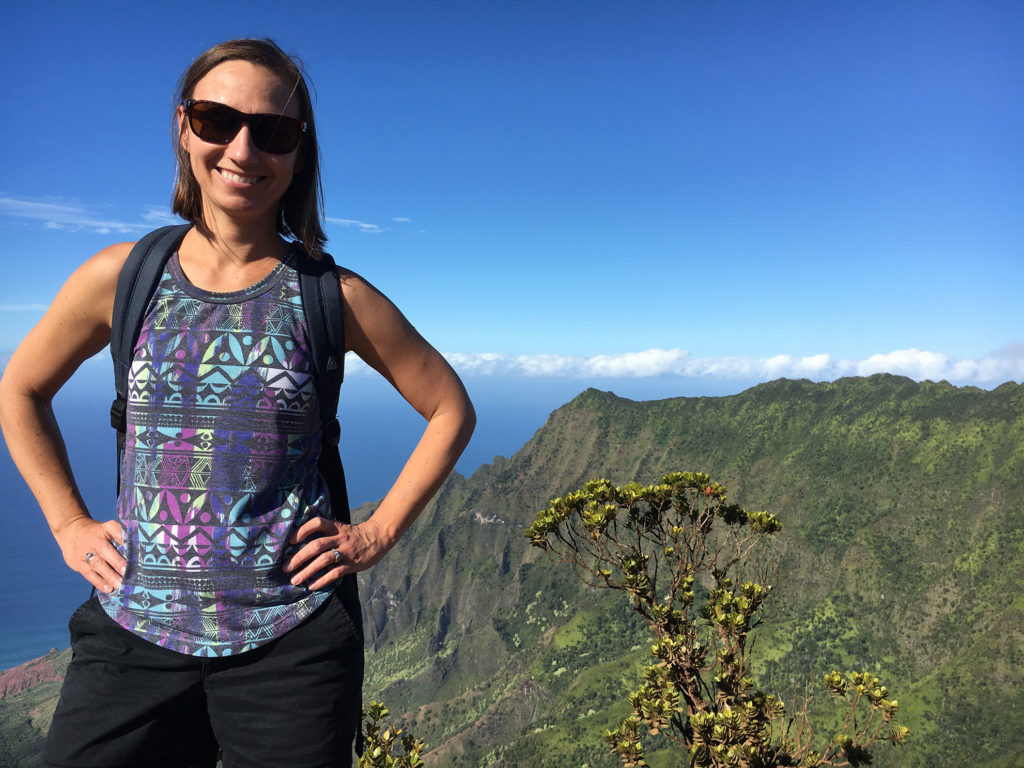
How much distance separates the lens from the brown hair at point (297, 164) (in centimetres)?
218

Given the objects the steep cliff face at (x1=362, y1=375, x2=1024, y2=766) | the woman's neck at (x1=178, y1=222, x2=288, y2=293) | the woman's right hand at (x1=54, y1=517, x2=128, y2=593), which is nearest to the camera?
the woman's right hand at (x1=54, y1=517, x2=128, y2=593)

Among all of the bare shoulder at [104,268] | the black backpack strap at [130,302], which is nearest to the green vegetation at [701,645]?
the black backpack strap at [130,302]

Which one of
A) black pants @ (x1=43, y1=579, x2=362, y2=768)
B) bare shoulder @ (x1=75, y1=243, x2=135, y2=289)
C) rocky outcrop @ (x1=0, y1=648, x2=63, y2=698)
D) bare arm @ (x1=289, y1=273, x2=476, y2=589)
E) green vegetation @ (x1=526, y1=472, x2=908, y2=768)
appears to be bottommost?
rocky outcrop @ (x1=0, y1=648, x2=63, y2=698)

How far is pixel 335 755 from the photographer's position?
194cm

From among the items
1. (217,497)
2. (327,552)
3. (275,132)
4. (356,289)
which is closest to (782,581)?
(327,552)

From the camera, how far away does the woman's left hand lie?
6.50 feet

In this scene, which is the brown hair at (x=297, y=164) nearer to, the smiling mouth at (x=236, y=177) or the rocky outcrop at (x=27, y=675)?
the smiling mouth at (x=236, y=177)

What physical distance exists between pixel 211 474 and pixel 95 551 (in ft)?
1.80

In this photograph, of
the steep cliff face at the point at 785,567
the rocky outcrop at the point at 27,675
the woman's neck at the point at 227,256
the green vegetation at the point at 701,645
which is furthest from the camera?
the rocky outcrop at the point at 27,675

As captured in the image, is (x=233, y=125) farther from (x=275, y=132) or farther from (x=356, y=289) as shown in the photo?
(x=356, y=289)

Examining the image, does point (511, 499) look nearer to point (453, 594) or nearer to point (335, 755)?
point (453, 594)

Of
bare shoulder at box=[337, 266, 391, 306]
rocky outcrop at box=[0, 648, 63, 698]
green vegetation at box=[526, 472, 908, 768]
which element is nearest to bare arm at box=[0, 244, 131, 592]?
bare shoulder at box=[337, 266, 391, 306]

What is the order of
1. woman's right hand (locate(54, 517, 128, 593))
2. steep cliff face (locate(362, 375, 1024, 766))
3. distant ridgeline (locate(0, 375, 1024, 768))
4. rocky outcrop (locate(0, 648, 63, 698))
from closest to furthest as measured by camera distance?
1. woman's right hand (locate(54, 517, 128, 593))
2. distant ridgeline (locate(0, 375, 1024, 768))
3. steep cliff face (locate(362, 375, 1024, 766))
4. rocky outcrop (locate(0, 648, 63, 698))

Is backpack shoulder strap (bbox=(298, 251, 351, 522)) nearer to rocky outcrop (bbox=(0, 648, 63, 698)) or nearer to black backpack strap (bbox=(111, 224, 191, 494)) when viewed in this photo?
black backpack strap (bbox=(111, 224, 191, 494))
